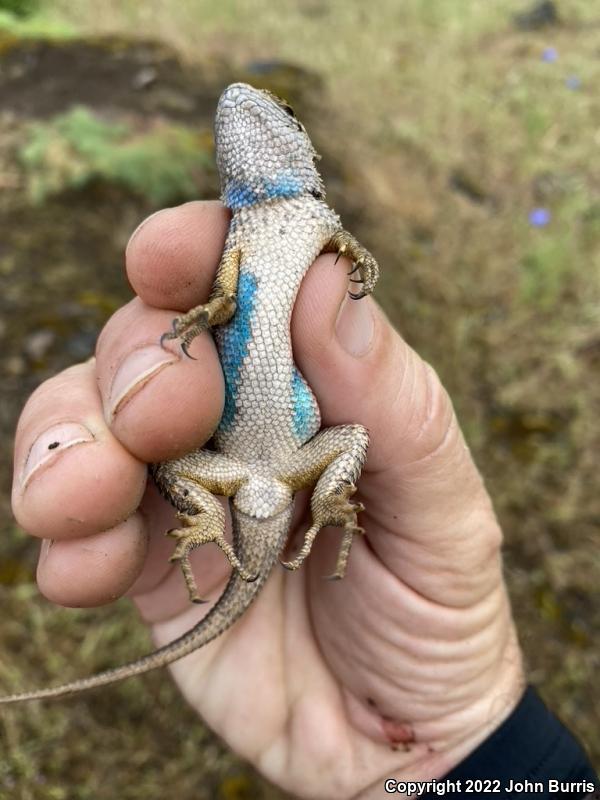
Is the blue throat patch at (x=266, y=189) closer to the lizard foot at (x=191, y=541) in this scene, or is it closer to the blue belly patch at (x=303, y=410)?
the blue belly patch at (x=303, y=410)

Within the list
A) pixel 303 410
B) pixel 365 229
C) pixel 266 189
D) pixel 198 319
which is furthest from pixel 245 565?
pixel 365 229

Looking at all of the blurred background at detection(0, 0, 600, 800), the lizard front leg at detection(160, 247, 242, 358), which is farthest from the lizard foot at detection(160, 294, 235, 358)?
the blurred background at detection(0, 0, 600, 800)

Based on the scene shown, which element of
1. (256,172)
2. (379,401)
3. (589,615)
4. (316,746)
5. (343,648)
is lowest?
(589,615)

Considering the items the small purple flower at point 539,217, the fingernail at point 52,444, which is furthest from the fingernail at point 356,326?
the small purple flower at point 539,217

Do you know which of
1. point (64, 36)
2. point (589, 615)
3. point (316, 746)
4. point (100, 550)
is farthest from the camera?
point (64, 36)

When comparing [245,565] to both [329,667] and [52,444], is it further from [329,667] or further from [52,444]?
[329,667]

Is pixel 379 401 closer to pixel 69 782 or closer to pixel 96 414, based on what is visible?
pixel 96 414

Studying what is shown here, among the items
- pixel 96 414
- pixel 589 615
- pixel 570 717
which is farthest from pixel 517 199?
pixel 96 414
